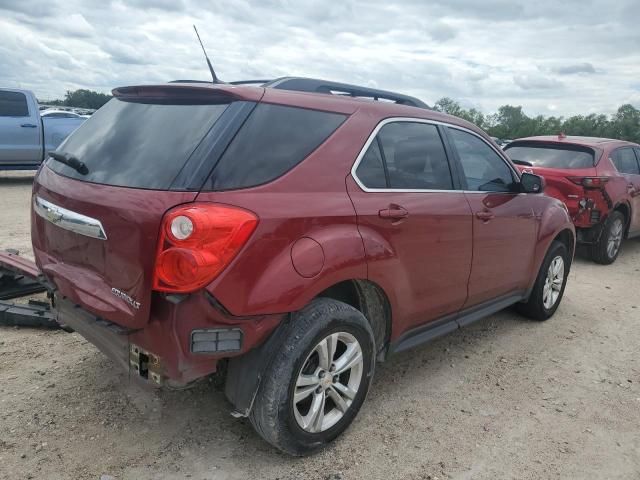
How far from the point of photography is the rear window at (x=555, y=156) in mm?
7137

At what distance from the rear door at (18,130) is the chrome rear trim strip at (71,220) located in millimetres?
9325

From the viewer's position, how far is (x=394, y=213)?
2.95m

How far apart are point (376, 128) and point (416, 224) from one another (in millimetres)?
583

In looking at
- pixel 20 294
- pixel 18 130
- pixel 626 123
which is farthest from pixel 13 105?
pixel 626 123

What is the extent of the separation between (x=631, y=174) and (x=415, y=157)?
233 inches

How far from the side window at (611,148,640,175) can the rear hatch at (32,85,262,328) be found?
663cm

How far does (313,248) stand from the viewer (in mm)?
2506

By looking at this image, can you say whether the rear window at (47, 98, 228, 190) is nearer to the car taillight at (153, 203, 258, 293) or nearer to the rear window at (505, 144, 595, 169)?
the car taillight at (153, 203, 258, 293)

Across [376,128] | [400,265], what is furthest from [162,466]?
[376,128]

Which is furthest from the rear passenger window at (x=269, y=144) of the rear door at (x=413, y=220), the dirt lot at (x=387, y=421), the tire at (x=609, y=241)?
the tire at (x=609, y=241)

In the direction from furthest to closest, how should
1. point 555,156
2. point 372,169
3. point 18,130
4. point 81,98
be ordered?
point 81,98 < point 18,130 < point 555,156 < point 372,169

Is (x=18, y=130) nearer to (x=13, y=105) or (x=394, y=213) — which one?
(x=13, y=105)

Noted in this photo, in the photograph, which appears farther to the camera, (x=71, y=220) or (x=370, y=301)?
(x=370, y=301)

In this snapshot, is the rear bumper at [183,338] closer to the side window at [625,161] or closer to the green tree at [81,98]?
the side window at [625,161]
